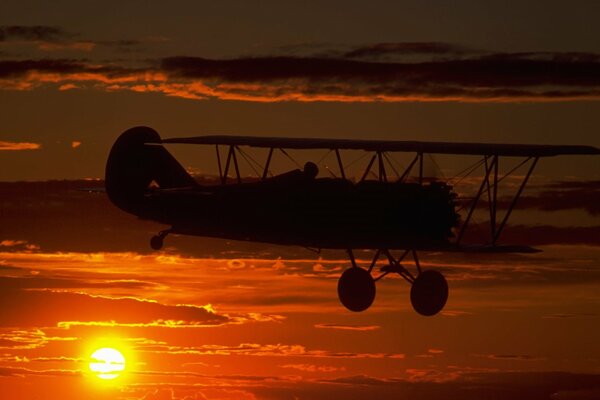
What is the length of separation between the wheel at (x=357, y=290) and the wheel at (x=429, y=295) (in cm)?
128

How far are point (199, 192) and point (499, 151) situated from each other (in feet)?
28.1

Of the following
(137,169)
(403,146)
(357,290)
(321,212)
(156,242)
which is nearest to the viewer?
(403,146)

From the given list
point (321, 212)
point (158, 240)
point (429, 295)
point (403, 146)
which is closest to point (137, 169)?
point (158, 240)

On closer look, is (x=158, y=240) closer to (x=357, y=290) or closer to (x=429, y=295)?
(x=357, y=290)

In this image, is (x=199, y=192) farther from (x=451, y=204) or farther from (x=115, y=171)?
(x=451, y=204)

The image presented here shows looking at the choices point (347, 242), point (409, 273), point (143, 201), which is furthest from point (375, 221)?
point (143, 201)

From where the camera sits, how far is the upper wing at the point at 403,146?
35.8 metres

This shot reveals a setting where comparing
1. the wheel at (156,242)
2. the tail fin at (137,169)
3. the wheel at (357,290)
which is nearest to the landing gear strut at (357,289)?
the wheel at (357,290)

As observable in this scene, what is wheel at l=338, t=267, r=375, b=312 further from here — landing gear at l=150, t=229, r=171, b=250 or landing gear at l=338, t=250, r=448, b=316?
landing gear at l=150, t=229, r=171, b=250

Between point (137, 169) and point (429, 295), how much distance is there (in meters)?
10.0

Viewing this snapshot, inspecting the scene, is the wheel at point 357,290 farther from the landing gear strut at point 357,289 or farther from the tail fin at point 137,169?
the tail fin at point 137,169

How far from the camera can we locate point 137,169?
41156mm

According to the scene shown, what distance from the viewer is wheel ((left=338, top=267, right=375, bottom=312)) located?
3878 cm

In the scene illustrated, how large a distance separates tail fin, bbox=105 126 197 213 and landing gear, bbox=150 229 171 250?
173 centimetres
